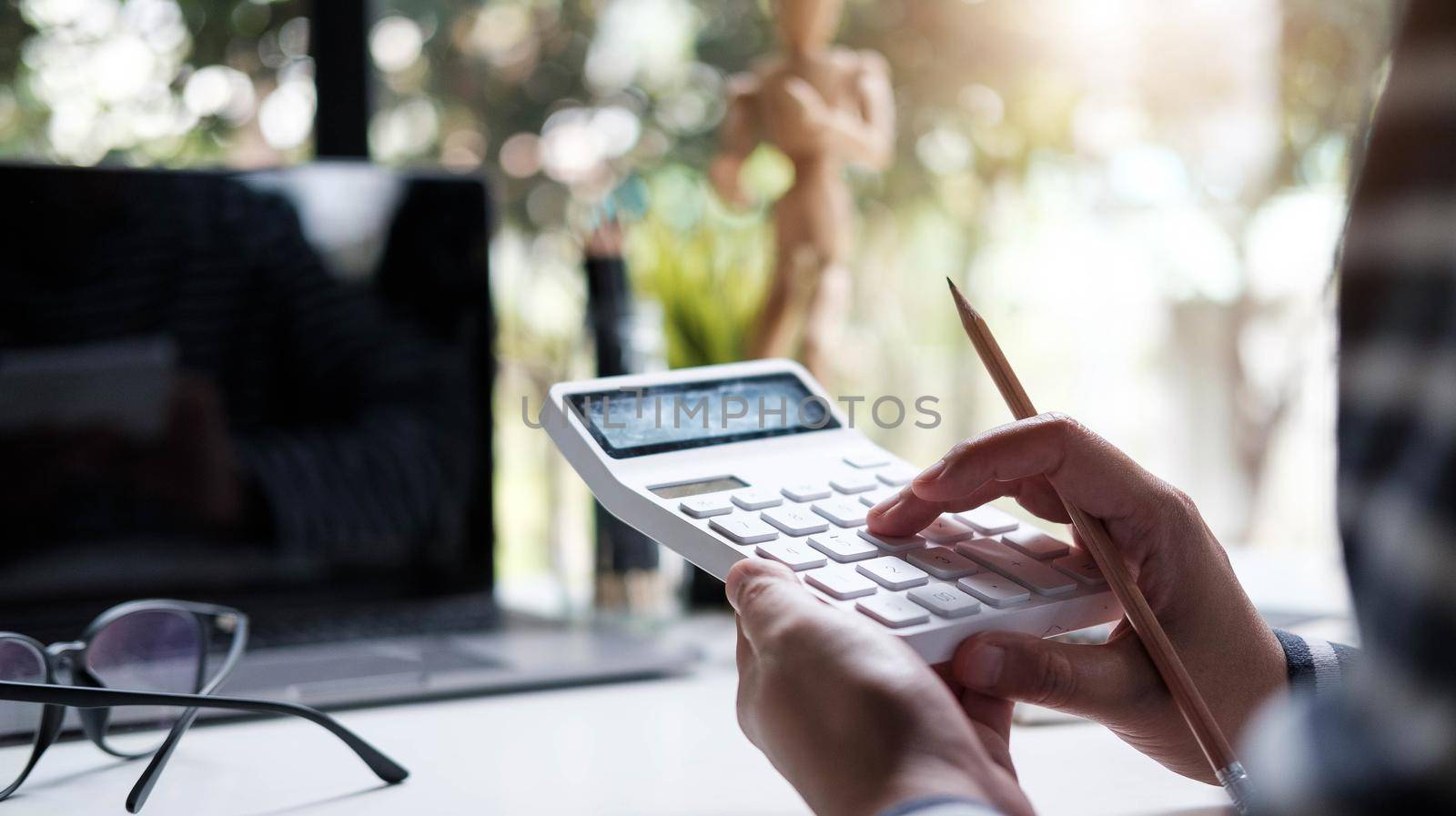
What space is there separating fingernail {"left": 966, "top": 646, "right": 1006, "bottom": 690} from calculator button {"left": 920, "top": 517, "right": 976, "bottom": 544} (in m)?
0.07

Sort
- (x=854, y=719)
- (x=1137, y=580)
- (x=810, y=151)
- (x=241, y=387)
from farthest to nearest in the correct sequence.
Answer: (x=810, y=151), (x=241, y=387), (x=1137, y=580), (x=854, y=719)

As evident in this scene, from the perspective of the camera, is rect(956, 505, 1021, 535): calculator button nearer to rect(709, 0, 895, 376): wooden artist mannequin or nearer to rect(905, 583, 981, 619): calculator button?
rect(905, 583, 981, 619): calculator button

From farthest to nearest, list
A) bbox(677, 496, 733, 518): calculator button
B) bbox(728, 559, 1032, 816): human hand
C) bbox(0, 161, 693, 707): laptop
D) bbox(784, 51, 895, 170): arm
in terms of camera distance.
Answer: bbox(784, 51, 895, 170): arm
bbox(0, 161, 693, 707): laptop
bbox(677, 496, 733, 518): calculator button
bbox(728, 559, 1032, 816): human hand

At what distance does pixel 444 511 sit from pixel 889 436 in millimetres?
873

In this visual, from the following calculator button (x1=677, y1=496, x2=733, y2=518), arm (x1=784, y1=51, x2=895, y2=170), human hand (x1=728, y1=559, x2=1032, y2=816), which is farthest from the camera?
arm (x1=784, y1=51, x2=895, y2=170)

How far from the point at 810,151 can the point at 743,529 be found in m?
0.53

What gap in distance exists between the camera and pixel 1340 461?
1.01 ft

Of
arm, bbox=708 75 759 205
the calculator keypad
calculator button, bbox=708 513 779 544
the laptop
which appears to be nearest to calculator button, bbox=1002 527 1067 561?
the calculator keypad

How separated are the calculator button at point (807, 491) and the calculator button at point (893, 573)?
5 centimetres

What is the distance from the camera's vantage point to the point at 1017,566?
43 centimetres

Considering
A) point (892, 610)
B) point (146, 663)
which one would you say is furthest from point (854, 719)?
point (146, 663)

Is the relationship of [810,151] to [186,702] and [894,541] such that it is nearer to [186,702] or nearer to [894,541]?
[894,541]

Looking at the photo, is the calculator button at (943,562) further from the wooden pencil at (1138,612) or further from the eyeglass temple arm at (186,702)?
the eyeglass temple arm at (186,702)

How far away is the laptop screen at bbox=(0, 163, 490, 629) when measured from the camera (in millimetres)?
691
